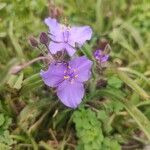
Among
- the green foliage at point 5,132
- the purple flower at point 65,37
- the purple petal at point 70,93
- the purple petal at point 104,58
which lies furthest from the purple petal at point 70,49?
the green foliage at point 5,132

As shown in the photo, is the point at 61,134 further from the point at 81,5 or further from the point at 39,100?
the point at 81,5

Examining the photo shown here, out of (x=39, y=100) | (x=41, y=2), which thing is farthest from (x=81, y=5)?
(x=39, y=100)

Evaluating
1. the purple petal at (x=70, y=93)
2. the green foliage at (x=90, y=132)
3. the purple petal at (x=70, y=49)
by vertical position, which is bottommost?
the green foliage at (x=90, y=132)

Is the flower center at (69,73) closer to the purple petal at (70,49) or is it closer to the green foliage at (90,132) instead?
the purple petal at (70,49)

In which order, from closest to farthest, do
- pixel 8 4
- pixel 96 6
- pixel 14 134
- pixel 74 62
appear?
1. pixel 74 62
2. pixel 14 134
3. pixel 8 4
4. pixel 96 6

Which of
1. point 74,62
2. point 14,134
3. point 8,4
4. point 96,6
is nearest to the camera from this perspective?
point 74,62

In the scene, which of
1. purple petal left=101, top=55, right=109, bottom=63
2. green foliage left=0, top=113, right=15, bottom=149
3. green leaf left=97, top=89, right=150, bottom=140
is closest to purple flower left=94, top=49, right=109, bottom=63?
purple petal left=101, top=55, right=109, bottom=63

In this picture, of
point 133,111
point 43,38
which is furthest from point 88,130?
point 43,38
